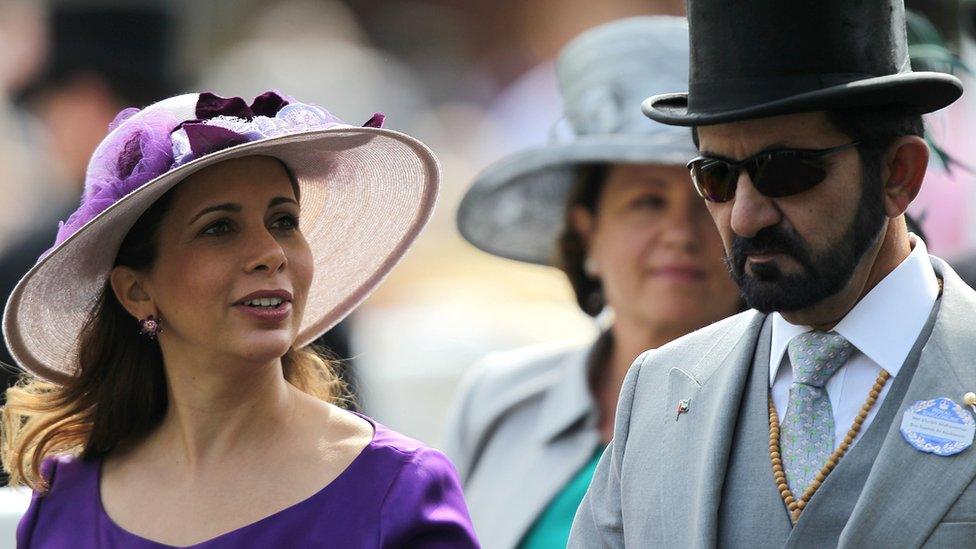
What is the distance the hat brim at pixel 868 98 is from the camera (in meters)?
2.58

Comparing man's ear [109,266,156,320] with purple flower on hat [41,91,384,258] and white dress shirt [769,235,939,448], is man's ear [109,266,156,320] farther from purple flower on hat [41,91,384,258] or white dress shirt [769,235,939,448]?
white dress shirt [769,235,939,448]

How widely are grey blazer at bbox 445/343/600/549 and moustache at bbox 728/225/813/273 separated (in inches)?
77.4

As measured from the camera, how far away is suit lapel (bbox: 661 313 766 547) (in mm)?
2709

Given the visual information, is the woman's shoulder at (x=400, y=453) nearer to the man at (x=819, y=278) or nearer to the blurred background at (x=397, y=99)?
the man at (x=819, y=278)

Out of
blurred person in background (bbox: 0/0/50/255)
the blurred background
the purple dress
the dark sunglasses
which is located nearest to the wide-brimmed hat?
the purple dress

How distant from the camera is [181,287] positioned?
3346 mm

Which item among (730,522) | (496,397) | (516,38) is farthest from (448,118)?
(730,522)

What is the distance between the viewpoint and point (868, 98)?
2613 millimetres

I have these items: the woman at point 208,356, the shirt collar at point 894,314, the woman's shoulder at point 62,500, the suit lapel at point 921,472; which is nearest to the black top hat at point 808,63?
the shirt collar at point 894,314

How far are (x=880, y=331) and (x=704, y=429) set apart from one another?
37 centimetres

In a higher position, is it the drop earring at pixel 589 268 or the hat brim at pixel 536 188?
the hat brim at pixel 536 188

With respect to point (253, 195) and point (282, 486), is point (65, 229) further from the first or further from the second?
point (282, 486)

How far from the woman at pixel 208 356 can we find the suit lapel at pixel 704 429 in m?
0.59

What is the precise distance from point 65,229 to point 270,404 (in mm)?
586
